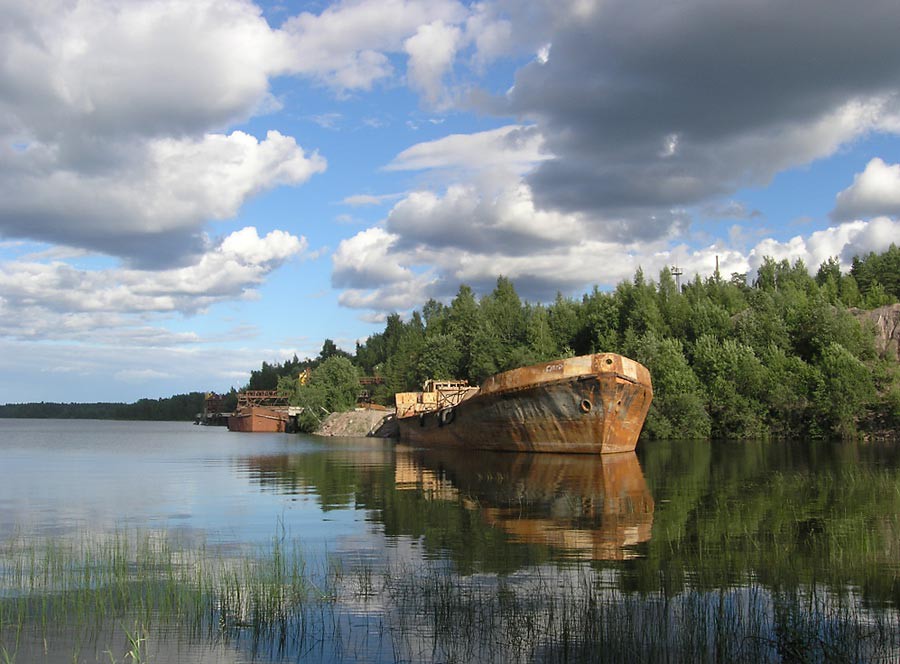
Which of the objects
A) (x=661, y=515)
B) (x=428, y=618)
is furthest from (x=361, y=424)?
(x=428, y=618)

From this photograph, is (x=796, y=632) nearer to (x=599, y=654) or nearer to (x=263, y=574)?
(x=599, y=654)

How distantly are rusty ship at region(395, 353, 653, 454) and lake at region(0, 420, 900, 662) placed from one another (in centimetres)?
1127

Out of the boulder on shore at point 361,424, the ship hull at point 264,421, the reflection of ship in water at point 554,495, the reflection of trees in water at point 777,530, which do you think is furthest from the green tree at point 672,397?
the ship hull at point 264,421

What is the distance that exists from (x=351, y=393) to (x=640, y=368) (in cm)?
6198

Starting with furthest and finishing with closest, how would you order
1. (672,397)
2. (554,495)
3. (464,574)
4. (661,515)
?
(672,397) → (554,495) → (661,515) → (464,574)

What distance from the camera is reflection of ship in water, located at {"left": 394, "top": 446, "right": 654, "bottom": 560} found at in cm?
1343

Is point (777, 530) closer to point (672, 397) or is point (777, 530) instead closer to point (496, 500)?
point (496, 500)

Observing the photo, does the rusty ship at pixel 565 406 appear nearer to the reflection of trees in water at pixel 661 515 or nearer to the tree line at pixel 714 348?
the reflection of trees in water at pixel 661 515

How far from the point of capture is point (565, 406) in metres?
34.4

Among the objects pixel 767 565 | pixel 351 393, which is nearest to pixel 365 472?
pixel 767 565

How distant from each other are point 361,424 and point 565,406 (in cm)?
4660

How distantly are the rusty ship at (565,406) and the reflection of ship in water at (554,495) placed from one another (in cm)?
106

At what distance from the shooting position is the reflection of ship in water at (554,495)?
1343cm

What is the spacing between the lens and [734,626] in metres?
7.79
